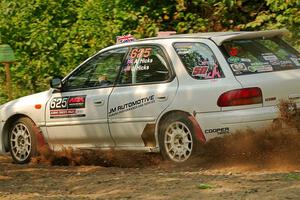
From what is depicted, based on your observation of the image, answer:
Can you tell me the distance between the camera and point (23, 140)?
10.2 meters

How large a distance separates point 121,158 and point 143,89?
100cm

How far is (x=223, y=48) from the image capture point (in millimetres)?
8656

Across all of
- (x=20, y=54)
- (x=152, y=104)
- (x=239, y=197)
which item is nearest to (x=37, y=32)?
(x=20, y=54)

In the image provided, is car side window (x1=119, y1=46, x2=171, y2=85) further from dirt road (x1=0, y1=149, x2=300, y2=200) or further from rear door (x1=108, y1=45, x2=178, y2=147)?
dirt road (x1=0, y1=149, x2=300, y2=200)

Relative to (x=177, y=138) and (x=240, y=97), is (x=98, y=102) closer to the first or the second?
(x=177, y=138)

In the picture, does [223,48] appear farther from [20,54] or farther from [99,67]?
[20,54]

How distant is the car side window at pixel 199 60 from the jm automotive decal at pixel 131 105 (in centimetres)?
59

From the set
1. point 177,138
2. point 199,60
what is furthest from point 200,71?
point 177,138

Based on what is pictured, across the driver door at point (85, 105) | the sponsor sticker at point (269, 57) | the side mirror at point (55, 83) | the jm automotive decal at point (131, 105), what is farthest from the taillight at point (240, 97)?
the side mirror at point (55, 83)

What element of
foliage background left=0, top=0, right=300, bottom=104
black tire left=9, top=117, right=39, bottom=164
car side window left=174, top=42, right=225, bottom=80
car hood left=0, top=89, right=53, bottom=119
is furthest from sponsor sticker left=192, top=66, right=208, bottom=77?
foliage background left=0, top=0, right=300, bottom=104

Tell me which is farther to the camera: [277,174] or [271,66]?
[271,66]

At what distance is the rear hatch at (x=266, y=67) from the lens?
8.38 m

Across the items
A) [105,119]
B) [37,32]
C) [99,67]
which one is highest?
[37,32]

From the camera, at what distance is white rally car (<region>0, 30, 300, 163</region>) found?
328 inches
